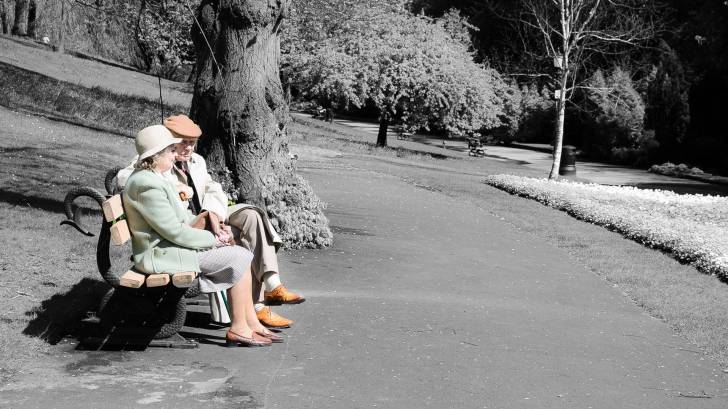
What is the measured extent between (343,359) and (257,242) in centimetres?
124

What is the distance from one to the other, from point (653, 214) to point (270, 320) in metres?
13.0

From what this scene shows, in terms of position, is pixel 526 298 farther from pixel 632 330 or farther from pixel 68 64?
pixel 68 64

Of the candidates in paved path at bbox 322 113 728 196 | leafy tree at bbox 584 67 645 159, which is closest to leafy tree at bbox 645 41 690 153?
leafy tree at bbox 584 67 645 159

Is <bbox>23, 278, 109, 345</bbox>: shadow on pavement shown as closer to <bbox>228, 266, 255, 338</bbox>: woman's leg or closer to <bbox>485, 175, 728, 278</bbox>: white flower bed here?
<bbox>228, 266, 255, 338</bbox>: woman's leg

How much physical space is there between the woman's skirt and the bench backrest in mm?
552

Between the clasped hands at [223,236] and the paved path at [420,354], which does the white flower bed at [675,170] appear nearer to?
the paved path at [420,354]

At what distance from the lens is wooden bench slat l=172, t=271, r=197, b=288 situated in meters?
5.92

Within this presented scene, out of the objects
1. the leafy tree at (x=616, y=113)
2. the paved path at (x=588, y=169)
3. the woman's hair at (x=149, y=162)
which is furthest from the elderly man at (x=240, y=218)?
the leafy tree at (x=616, y=113)

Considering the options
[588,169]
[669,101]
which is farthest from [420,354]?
[669,101]

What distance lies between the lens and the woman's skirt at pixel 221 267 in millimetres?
6273

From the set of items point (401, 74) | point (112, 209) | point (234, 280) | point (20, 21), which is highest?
point (20, 21)

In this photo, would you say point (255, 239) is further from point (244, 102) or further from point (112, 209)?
point (244, 102)

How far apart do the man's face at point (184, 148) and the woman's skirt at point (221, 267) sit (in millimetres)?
859

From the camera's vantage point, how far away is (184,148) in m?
6.80
